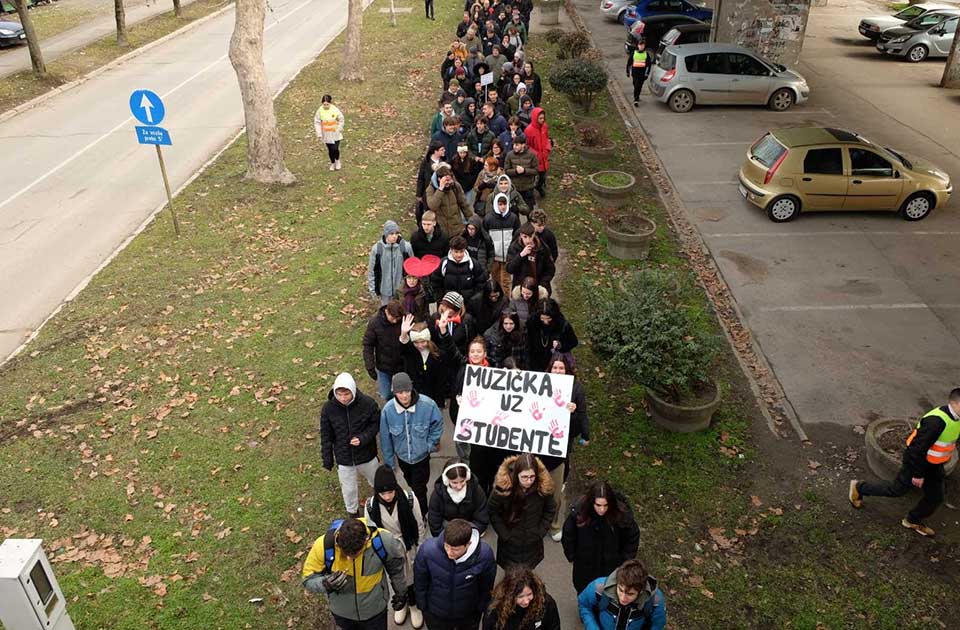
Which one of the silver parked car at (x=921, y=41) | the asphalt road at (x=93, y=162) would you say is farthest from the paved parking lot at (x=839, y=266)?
the asphalt road at (x=93, y=162)

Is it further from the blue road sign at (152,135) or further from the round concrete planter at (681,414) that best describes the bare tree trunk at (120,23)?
the round concrete planter at (681,414)

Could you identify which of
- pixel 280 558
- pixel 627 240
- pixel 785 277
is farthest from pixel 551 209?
pixel 280 558

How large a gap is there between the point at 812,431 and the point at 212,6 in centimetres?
4096

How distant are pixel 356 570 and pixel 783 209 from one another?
1190 cm

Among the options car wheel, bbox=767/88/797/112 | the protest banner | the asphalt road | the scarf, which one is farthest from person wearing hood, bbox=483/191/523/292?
car wheel, bbox=767/88/797/112

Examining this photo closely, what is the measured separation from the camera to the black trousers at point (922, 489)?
6.84 meters

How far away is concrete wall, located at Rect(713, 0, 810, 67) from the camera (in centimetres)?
2391

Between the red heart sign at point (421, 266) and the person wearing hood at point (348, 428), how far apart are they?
2428mm

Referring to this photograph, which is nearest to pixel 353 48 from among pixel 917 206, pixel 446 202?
pixel 446 202

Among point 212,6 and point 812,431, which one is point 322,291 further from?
point 212,6

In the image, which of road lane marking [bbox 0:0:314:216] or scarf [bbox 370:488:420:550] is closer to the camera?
scarf [bbox 370:488:420:550]

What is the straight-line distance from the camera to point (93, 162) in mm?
17828

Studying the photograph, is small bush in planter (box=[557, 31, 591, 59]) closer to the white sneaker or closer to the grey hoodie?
the grey hoodie

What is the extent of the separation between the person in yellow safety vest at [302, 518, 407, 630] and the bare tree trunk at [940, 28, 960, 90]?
85.2 feet
